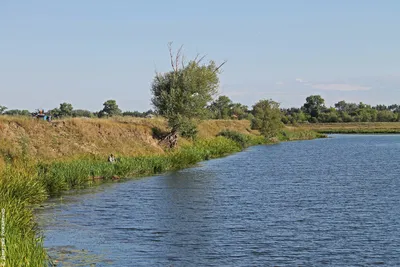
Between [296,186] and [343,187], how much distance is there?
11.0 feet

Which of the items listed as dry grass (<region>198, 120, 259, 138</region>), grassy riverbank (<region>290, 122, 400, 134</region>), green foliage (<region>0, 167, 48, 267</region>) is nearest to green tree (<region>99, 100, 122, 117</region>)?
dry grass (<region>198, 120, 259, 138</region>)

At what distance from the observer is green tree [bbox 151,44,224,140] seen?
68.4 m

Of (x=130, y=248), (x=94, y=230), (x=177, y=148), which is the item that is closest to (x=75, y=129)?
(x=177, y=148)

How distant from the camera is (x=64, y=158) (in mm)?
49000

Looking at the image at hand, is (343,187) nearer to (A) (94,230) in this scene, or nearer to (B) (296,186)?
(B) (296,186)

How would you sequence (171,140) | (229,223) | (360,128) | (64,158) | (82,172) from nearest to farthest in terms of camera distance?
1. (229,223)
2. (82,172)
3. (64,158)
4. (171,140)
5. (360,128)

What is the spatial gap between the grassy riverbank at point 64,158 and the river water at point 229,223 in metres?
1.71

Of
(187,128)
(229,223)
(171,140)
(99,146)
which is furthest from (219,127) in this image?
(229,223)

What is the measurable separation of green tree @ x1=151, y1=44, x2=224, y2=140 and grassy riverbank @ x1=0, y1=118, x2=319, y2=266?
3.15 meters

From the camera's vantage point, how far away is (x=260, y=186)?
43.4 metres

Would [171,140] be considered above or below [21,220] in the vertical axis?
above

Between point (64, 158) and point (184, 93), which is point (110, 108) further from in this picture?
point (64, 158)

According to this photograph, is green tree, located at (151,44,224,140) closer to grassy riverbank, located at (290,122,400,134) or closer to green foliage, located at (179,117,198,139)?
green foliage, located at (179,117,198,139)

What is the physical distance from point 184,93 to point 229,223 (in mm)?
41028
